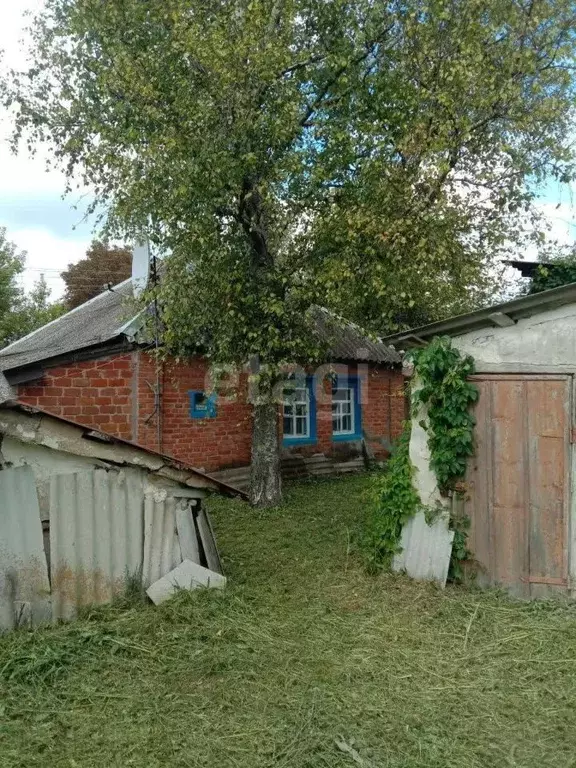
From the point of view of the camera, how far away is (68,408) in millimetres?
10469

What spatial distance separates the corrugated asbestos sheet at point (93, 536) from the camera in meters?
5.13

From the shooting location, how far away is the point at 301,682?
14.1 ft

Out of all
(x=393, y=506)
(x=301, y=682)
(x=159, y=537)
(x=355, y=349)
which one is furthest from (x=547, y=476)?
(x=355, y=349)

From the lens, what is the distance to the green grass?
3.49 metres

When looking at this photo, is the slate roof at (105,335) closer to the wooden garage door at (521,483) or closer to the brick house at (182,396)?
the brick house at (182,396)

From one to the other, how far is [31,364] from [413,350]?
6.87 metres

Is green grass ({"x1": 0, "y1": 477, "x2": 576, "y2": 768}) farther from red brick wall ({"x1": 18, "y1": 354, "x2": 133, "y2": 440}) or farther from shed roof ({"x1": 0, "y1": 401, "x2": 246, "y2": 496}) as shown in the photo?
red brick wall ({"x1": 18, "y1": 354, "x2": 133, "y2": 440})

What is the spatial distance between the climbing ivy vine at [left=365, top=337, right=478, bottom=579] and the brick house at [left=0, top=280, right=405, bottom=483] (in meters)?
1.69

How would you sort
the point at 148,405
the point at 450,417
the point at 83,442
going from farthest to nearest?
the point at 148,405 < the point at 450,417 < the point at 83,442

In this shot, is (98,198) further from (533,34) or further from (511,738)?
(511,738)

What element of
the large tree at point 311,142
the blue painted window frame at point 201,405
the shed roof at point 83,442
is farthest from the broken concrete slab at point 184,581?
the blue painted window frame at point 201,405

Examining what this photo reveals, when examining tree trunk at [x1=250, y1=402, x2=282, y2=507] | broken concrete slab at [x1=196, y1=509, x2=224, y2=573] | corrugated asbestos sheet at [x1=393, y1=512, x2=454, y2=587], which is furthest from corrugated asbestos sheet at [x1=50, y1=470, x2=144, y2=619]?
tree trunk at [x1=250, y1=402, x2=282, y2=507]

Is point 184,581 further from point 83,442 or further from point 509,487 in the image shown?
point 509,487

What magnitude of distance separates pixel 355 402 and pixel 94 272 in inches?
758
